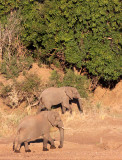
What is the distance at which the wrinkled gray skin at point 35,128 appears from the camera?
32.8 feet

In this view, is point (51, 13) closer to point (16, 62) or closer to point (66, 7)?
point (66, 7)

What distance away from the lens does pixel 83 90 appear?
17484 millimetres

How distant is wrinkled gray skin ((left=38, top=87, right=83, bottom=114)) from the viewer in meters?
15.7

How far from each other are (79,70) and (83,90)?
1.96 metres

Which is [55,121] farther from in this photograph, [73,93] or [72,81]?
[72,81]

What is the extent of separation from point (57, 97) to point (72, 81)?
186cm

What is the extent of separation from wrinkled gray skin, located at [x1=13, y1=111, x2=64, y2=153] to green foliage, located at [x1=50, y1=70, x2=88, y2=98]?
7012 millimetres

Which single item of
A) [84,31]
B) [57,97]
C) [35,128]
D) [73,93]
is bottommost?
[57,97]

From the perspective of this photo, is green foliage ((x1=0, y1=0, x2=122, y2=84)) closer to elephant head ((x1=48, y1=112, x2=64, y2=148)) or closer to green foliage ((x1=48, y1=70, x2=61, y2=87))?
green foliage ((x1=48, y1=70, x2=61, y2=87))

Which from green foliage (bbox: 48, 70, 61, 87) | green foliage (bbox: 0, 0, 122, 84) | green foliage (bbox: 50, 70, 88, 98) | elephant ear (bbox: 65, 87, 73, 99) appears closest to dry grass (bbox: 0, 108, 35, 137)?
elephant ear (bbox: 65, 87, 73, 99)

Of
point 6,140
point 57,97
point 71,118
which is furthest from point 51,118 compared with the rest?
point 57,97

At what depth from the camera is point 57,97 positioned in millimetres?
16016

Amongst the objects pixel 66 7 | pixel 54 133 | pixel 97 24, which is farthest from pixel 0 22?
pixel 54 133

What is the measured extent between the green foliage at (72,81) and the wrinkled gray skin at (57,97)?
116 centimetres
